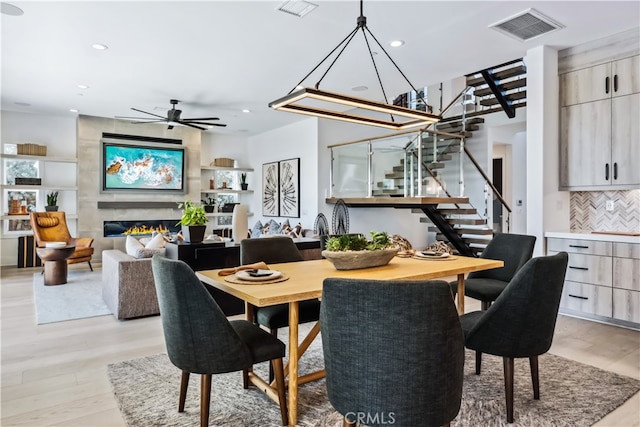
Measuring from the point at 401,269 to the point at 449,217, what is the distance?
14.5ft

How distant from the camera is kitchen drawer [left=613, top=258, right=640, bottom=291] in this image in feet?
12.2

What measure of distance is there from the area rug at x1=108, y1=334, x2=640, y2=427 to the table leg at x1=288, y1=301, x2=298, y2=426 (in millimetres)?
73

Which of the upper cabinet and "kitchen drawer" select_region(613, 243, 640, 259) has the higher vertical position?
the upper cabinet

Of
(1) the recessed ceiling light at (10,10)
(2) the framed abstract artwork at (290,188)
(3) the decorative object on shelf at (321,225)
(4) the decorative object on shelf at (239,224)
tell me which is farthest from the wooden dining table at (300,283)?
(2) the framed abstract artwork at (290,188)

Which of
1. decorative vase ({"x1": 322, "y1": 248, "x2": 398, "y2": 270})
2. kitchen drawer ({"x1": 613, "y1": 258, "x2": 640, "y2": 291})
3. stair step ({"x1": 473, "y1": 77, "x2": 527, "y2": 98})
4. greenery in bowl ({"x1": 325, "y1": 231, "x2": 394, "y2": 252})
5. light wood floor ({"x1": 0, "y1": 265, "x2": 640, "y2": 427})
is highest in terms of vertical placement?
stair step ({"x1": 473, "y1": 77, "x2": 527, "y2": 98})

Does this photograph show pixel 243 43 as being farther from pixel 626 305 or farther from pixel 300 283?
pixel 626 305

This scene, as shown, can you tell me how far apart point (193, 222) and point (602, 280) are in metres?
3.92

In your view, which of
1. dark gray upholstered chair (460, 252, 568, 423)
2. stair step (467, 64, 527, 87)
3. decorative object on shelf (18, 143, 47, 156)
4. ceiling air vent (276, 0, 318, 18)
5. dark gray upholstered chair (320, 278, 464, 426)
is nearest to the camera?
dark gray upholstered chair (320, 278, 464, 426)

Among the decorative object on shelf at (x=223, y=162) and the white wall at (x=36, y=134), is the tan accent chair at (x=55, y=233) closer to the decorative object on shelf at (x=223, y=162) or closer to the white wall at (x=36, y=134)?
the white wall at (x=36, y=134)

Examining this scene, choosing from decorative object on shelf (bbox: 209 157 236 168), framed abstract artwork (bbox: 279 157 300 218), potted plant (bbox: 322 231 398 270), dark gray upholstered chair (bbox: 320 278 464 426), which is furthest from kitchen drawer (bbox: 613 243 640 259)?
decorative object on shelf (bbox: 209 157 236 168)

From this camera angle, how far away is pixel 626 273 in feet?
12.4

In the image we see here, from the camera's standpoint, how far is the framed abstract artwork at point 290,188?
8.23m

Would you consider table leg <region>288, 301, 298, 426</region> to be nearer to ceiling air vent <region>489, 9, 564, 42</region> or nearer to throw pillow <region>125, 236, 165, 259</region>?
throw pillow <region>125, 236, 165, 259</region>

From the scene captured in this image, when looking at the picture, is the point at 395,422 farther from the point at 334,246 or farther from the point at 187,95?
the point at 187,95
